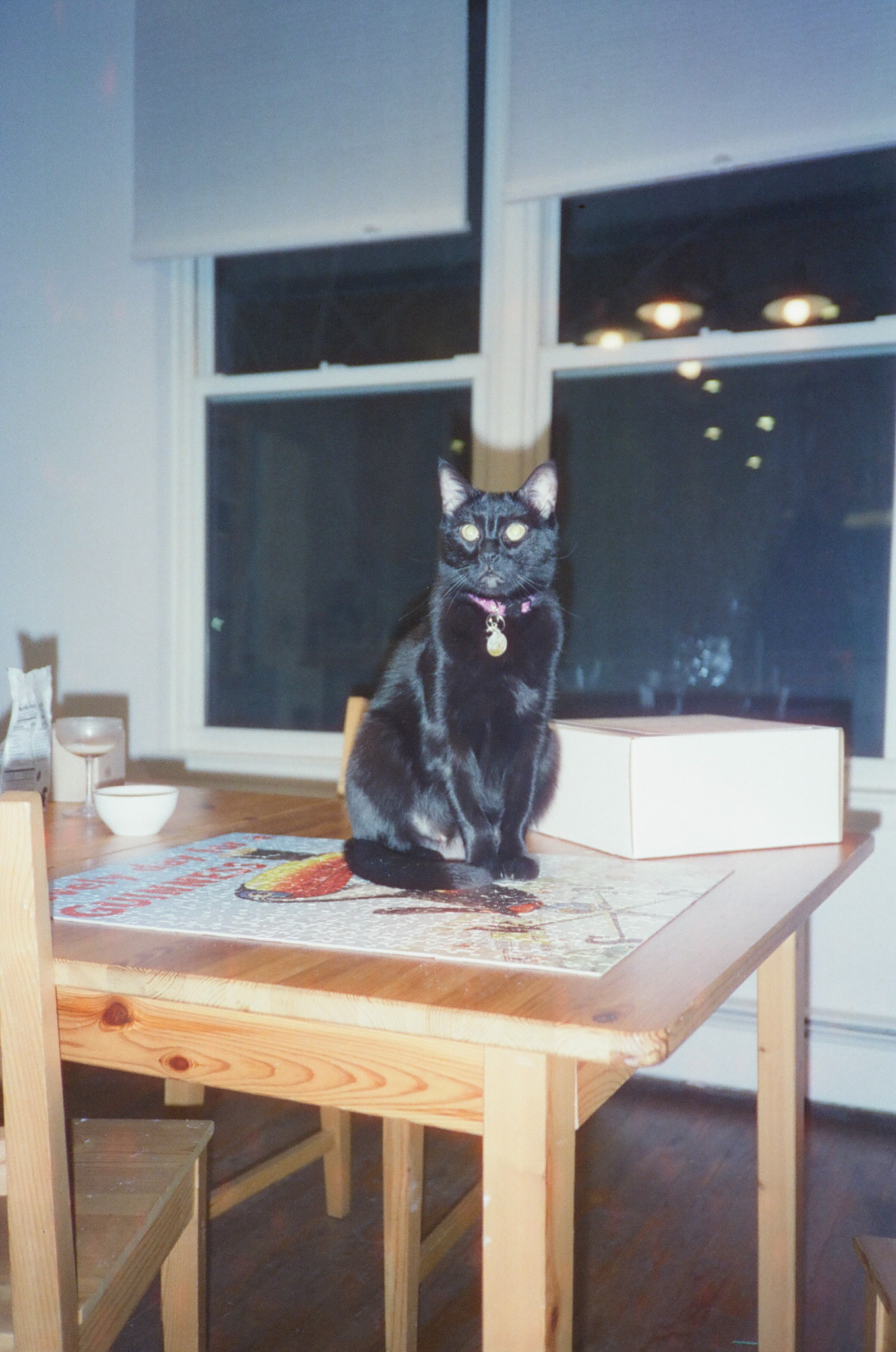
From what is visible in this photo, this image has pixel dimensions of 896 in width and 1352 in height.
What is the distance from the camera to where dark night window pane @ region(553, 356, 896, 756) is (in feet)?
7.62

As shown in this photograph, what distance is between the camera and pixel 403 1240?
1.33 meters

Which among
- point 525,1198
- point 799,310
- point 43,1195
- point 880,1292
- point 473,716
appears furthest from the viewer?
point 799,310

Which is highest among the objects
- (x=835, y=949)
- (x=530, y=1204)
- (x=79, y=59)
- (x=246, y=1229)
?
Result: (x=79, y=59)

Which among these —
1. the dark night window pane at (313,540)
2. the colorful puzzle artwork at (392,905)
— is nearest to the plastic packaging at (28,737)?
the colorful puzzle artwork at (392,905)

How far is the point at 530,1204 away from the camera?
687 mm

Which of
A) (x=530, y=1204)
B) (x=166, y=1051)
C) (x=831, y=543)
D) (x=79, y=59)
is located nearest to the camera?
(x=530, y=1204)

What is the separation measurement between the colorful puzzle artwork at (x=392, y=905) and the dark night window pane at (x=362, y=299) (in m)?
1.81

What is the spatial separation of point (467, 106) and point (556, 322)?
574 millimetres

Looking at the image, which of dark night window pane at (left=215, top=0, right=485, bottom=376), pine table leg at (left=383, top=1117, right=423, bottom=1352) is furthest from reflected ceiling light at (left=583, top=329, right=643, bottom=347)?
pine table leg at (left=383, top=1117, right=423, bottom=1352)

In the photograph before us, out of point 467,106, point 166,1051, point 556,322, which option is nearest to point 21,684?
point 166,1051

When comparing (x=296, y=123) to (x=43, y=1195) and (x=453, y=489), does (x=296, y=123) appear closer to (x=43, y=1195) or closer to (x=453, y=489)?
(x=453, y=489)

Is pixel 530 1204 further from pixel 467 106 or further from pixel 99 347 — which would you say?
pixel 99 347

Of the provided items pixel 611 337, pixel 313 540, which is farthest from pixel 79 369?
pixel 611 337

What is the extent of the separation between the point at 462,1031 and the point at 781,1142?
2.48 feet
